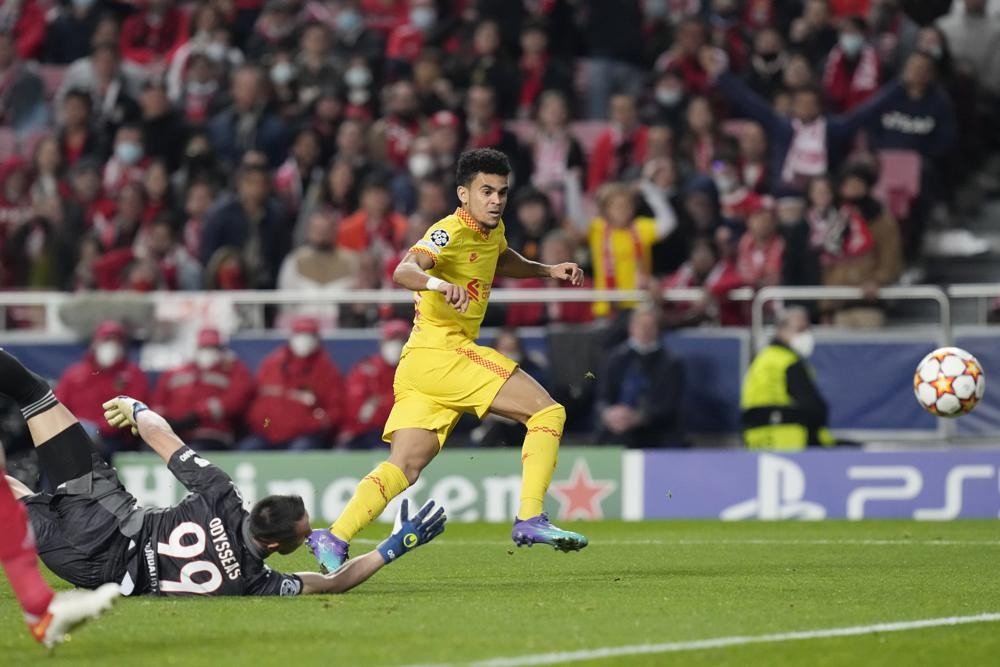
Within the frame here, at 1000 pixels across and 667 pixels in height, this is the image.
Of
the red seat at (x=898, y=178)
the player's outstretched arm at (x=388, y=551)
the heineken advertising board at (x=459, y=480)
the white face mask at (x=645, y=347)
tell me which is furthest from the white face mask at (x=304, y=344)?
the player's outstretched arm at (x=388, y=551)

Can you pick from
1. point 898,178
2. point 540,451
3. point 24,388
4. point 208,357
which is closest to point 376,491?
point 540,451

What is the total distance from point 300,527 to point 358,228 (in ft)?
31.8

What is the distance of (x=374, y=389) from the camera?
1639 centimetres

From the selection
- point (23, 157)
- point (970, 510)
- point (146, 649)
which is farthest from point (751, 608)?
point (23, 157)

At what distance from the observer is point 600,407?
16250 millimetres

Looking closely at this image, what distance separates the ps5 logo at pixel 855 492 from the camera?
50.0ft

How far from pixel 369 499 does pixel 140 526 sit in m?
1.49

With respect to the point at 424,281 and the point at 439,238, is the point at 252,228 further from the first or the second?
the point at 424,281

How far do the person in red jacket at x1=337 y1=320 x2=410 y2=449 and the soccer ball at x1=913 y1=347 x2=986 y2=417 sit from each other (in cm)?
530

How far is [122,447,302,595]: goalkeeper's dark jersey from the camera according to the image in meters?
8.31

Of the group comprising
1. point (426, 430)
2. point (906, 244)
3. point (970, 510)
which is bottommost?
point (970, 510)

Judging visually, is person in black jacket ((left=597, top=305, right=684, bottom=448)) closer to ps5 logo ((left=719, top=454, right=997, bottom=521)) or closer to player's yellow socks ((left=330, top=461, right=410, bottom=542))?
ps5 logo ((left=719, top=454, right=997, bottom=521))

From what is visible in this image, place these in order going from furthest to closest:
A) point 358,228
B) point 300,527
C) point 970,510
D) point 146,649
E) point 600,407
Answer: point 358,228, point 600,407, point 970,510, point 300,527, point 146,649

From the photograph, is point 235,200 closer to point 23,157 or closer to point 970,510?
point 23,157
